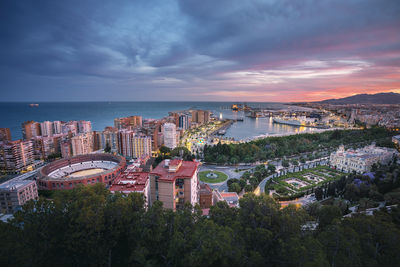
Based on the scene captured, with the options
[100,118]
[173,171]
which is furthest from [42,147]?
[100,118]

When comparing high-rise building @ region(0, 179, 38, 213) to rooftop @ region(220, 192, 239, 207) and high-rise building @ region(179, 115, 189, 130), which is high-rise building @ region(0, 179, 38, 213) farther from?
high-rise building @ region(179, 115, 189, 130)

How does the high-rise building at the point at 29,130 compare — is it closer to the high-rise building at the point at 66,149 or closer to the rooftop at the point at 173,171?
the high-rise building at the point at 66,149

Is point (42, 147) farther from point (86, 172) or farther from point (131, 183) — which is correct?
point (131, 183)

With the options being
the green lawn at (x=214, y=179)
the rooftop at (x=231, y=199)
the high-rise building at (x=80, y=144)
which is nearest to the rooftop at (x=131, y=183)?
the rooftop at (x=231, y=199)

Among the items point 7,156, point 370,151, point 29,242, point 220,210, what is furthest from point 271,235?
point 7,156

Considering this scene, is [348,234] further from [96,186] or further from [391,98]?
[391,98]

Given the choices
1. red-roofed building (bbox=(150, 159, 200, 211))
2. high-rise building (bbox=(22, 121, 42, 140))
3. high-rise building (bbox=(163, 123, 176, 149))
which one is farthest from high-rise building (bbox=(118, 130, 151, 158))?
high-rise building (bbox=(22, 121, 42, 140))
